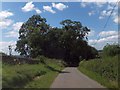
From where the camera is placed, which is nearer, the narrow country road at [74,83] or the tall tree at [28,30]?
the narrow country road at [74,83]

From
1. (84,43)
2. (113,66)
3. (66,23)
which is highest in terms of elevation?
(66,23)

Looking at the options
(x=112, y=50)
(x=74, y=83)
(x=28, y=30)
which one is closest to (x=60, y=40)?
(x=28, y=30)

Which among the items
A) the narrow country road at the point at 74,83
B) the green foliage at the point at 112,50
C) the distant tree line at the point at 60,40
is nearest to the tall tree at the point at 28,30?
the distant tree line at the point at 60,40

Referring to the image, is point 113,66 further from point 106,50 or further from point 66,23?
point 66,23

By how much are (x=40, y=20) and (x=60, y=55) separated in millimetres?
14778

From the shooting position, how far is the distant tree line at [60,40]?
112m

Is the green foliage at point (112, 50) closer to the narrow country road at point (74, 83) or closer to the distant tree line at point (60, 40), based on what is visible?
the narrow country road at point (74, 83)

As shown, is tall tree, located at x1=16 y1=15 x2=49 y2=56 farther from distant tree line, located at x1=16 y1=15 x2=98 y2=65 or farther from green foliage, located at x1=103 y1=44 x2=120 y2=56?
green foliage, located at x1=103 y1=44 x2=120 y2=56

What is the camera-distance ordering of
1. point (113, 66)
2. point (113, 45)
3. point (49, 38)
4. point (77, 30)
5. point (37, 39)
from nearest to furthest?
1. point (113, 66)
2. point (113, 45)
3. point (37, 39)
4. point (49, 38)
5. point (77, 30)

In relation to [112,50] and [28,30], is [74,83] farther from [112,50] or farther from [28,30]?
[28,30]

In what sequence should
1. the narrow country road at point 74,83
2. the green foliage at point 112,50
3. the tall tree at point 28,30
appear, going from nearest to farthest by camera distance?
the narrow country road at point 74,83
the green foliage at point 112,50
the tall tree at point 28,30

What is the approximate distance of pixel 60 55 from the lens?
117 metres

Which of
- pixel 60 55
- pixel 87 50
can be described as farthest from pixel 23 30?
pixel 87 50

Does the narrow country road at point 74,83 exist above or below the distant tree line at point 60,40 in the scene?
below
